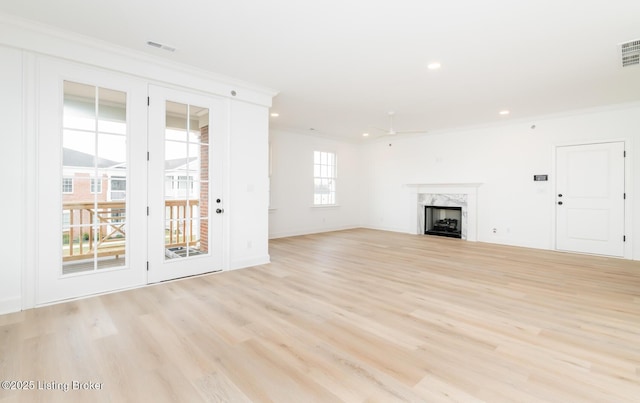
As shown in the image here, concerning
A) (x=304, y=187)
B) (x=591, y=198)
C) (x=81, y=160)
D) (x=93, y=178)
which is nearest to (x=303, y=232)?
(x=304, y=187)

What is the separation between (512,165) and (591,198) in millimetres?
1462

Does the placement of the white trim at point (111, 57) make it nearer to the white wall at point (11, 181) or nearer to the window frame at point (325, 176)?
the white wall at point (11, 181)

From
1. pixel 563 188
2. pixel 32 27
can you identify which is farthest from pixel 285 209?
pixel 563 188

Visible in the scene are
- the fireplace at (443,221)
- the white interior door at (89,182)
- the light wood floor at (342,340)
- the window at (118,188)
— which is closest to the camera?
the light wood floor at (342,340)

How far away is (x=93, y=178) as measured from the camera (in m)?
3.30

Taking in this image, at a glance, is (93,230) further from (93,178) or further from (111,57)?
(111,57)

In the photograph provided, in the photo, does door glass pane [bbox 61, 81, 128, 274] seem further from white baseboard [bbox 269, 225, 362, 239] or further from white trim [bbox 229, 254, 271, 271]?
white baseboard [bbox 269, 225, 362, 239]

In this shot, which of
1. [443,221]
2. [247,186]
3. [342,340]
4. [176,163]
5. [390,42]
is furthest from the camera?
[443,221]

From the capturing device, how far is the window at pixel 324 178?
8.26 metres

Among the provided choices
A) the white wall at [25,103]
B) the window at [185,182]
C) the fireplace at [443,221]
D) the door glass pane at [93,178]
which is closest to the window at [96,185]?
the door glass pane at [93,178]

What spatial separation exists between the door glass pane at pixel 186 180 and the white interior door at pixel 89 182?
1.00ft

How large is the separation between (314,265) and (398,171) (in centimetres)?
481

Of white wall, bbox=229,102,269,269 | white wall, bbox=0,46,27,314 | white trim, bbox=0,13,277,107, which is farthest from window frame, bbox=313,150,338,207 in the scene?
white wall, bbox=0,46,27,314

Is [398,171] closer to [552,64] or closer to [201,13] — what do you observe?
[552,64]
